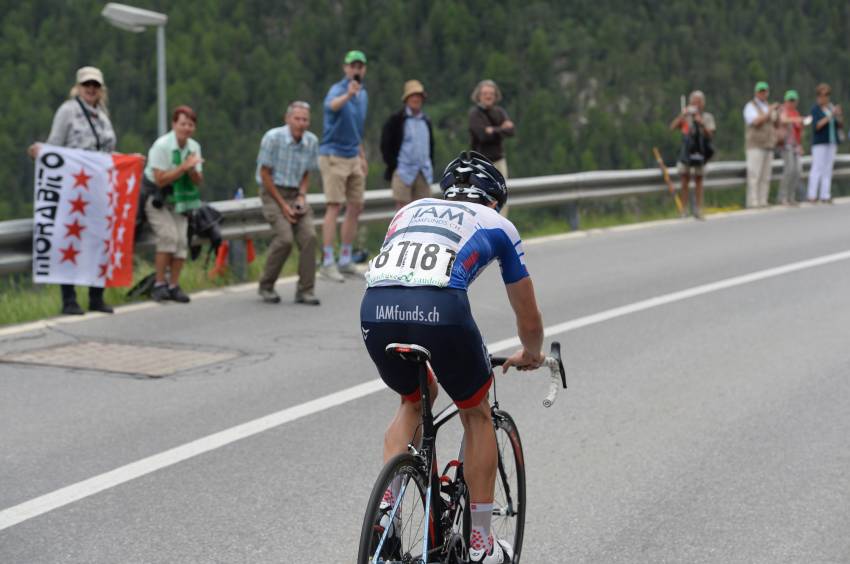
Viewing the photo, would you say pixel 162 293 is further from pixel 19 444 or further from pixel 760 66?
pixel 760 66

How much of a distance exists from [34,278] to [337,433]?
460cm

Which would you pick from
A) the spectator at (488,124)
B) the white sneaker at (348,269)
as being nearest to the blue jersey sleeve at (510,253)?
the white sneaker at (348,269)

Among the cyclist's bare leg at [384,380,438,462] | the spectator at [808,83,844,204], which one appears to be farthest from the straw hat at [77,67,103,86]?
the spectator at [808,83,844,204]

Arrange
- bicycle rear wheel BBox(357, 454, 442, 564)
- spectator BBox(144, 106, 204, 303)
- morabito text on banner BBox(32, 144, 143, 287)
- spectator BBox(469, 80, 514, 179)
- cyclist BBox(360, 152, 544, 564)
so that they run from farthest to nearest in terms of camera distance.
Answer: spectator BBox(469, 80, 514, 179) → spectator BBox(144, 106, 204, 303) → morabito text on banner BBox(32, 144, 143, 287) → cyclist BBox(360, 152, 544, 564) → bicycle rear wheel BBox(357, 454, 442, 564)

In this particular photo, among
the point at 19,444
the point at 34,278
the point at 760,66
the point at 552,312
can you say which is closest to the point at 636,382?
the point at 552,312

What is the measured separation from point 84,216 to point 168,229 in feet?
2.37

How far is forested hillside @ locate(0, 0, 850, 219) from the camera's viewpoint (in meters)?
127

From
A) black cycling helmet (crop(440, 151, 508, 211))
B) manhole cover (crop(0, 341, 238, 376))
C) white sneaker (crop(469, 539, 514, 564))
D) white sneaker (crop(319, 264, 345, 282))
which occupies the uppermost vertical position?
black cycling helmet (crop(440, 151, 508, 211))

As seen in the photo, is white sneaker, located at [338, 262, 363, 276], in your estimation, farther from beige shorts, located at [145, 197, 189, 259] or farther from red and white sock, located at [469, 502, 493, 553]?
red and white sock, located at [469, 502, 493, 553]

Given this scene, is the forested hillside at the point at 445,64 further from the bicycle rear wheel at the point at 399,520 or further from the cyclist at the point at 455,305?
the bicycle rear wheel at the point at 399,520

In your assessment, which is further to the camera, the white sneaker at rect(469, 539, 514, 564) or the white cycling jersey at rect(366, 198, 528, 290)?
the white sneaker at rect(469, 539, 514, 564)

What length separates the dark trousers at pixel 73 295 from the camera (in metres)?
10.8

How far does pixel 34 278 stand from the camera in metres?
10.8

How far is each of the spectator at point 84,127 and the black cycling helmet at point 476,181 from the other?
6.70 m
